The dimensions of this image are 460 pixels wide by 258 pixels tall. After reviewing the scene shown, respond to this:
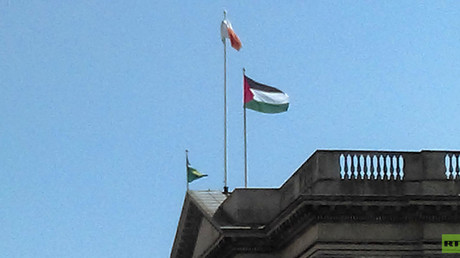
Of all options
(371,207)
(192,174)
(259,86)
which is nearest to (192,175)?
(192,174)

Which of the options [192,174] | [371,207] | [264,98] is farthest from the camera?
[192,174]

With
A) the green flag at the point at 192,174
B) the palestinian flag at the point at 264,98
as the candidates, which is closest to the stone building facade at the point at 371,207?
the palestinian flag at the point at 264,98

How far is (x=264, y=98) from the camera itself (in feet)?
176

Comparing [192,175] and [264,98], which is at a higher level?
[264,98]

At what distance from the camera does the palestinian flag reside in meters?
53.4

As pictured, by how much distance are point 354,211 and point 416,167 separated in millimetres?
2556

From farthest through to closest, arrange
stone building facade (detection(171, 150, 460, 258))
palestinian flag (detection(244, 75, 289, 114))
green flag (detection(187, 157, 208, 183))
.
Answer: green flag (detection(187, 157, 208, 183)), palestinian flag (detection(244, 75, 289, 114)), stone building facade (detection(171, 150, 460, 258))

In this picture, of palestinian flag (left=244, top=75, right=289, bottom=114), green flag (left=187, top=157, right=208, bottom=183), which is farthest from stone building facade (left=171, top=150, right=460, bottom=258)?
green flag (left=187, top=157, right=208, bottom=183)

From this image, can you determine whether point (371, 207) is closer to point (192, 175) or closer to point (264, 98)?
point (264, 98)

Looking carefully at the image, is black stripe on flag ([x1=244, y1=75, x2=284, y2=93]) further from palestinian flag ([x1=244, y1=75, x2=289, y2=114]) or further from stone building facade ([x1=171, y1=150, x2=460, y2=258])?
stone building facade ([x1=171, y1=150, x2=460, y2=258])

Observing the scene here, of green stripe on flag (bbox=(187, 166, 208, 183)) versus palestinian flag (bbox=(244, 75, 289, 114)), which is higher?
palestinian flag (bbox=(244, 75, 289, 114))

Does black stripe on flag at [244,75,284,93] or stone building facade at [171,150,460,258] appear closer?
stone building facade at [171,150,460,258]

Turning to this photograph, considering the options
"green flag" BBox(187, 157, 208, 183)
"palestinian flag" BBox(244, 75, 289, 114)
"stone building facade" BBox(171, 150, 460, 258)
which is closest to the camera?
"stone building facade" BBox(171, 150, 460, 258)

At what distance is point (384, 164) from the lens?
45.7 metres
